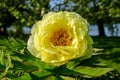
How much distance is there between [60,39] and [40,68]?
17 cm

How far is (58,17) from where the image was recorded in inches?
75.4

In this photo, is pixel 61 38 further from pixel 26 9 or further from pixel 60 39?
pixel 26 9

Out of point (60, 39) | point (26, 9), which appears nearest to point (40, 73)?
point (60, 39)

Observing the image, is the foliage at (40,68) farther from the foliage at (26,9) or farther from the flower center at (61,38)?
the foliage at (26,9)

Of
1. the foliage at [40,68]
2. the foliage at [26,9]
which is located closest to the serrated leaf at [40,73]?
the foliage at [40,68]

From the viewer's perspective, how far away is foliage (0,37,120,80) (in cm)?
183

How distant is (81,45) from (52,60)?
161 millimetres

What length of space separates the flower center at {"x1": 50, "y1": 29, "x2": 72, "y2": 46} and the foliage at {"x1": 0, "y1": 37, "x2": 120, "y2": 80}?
100mm

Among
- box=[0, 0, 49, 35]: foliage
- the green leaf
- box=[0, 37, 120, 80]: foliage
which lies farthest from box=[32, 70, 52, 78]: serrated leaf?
box=[0, 0, 49, 35]: foliage

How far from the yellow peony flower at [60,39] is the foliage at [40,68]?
0.04 meters

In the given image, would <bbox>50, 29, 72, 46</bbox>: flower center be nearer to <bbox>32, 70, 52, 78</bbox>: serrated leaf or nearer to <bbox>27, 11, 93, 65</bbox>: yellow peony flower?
<bbox>27, 11, 93, 65</bbox>: yellow peony flower

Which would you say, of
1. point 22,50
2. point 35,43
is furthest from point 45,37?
point 22,50

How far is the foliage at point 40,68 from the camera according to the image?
1.83 meters

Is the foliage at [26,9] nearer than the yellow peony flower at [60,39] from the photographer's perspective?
No
